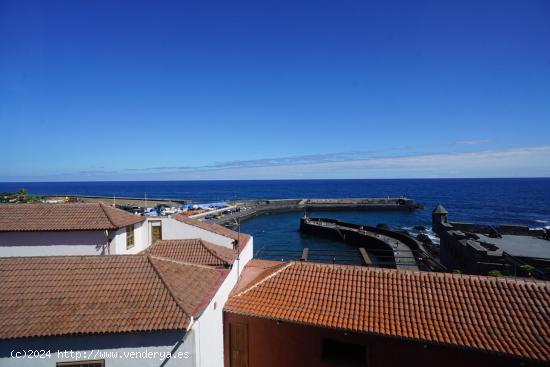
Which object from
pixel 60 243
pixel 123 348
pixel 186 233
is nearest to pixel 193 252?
pixel 186 233

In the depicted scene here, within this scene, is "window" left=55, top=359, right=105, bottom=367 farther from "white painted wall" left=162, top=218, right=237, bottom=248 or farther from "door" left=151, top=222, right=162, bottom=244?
"white painted wall" left=162, top=218, right=237, bottom=248

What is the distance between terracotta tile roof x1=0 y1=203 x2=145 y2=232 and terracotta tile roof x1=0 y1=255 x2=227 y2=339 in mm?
2165

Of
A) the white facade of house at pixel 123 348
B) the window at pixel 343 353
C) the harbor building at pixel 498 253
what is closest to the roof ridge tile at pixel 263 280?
the white facade of house at pixel 123 348

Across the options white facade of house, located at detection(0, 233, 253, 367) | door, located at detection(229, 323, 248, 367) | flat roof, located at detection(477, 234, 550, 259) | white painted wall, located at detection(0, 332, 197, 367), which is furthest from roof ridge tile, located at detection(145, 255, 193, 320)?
flat roof, located at detection(477, 234, 550, 259)

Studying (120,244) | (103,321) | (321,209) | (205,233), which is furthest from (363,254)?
(321,209)

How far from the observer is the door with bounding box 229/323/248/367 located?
32.5 ft

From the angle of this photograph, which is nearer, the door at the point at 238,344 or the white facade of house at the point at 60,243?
the door at the point at 238,344

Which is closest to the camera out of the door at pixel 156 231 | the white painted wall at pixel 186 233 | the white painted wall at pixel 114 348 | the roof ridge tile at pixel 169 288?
the white painted wall at pixel 114 348

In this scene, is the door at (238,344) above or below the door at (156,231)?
below

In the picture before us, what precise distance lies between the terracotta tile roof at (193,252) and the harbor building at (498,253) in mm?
13429

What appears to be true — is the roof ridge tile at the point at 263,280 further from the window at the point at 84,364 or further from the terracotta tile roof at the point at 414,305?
the window at the point at 84,364

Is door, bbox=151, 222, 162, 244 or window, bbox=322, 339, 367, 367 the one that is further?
door, bbox=151, 222, 162, 244

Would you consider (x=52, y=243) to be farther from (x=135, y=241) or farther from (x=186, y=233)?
(x=186, y=233)

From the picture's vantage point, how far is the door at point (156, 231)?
15461 millimetres
